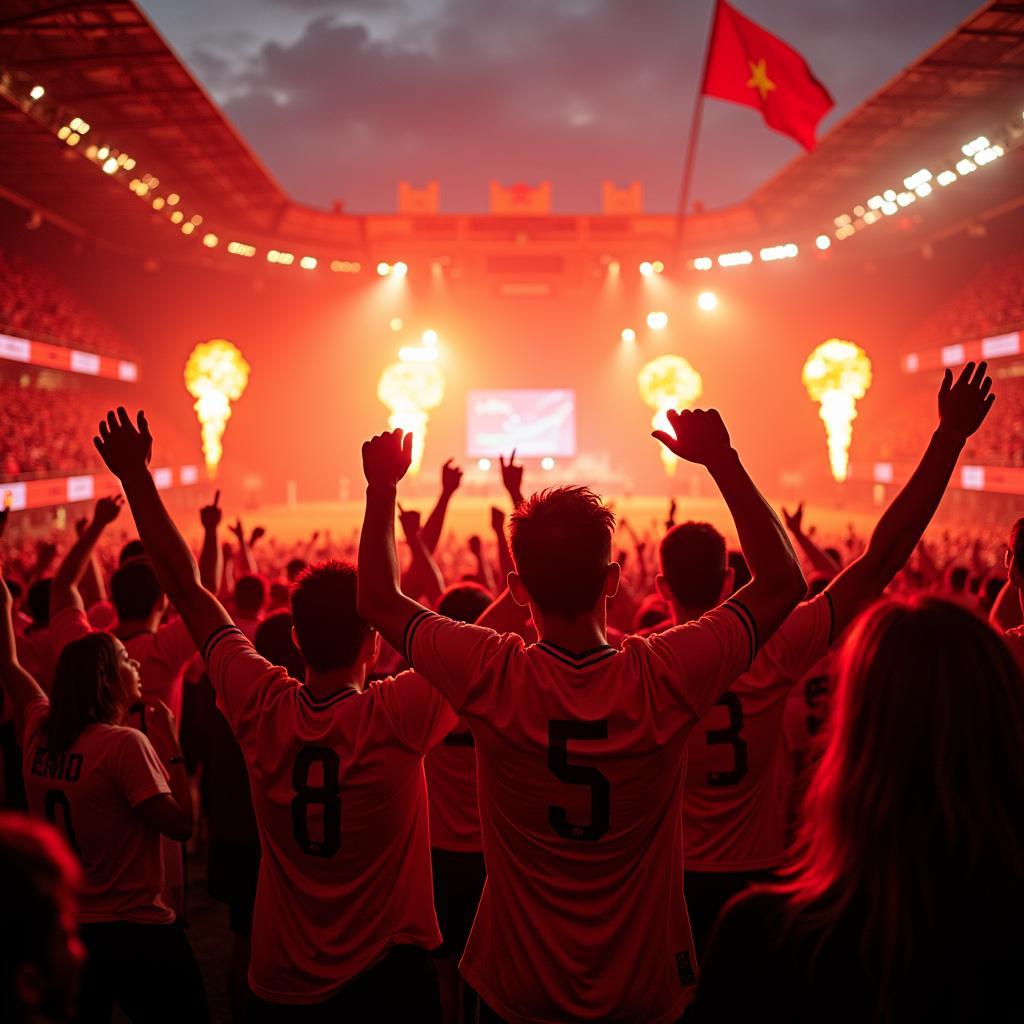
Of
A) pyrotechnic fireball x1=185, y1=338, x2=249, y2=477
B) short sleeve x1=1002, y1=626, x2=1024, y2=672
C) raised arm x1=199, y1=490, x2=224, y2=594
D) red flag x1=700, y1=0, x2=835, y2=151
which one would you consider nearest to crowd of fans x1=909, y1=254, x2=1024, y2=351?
A: red flag x1=700, y1=0, x2=835, y2=151

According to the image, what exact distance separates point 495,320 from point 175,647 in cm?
3825

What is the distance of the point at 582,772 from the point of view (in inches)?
84.4

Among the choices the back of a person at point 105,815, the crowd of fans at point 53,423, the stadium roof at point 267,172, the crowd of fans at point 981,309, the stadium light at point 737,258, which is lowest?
the back of a person at point 105,815

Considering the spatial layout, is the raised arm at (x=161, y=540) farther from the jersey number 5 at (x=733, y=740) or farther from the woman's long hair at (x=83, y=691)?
the jersey number 5 at (x=733, y=740)

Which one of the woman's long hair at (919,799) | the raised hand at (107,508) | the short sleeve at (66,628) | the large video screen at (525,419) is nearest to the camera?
the woman's long hair at (919,799)

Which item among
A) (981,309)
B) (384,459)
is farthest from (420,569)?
(981,309)

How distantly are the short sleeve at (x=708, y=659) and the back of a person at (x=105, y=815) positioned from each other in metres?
1.85

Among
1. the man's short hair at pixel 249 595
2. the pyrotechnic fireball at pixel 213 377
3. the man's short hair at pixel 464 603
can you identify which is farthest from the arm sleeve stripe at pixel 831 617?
the pyrotechnic fireball at pixel 213 377

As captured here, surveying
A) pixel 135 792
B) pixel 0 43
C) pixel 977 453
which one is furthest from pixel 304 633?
pixel 977 453

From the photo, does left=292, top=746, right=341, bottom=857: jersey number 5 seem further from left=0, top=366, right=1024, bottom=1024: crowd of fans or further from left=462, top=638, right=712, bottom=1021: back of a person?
left=462, top=638, right=712, bottom=1021: back of a person

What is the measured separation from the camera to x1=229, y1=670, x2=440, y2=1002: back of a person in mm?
2484

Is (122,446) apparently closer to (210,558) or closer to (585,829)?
(585,829)

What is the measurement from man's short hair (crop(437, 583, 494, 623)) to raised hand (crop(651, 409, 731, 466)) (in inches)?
72.2

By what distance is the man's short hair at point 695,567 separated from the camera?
3283mm
